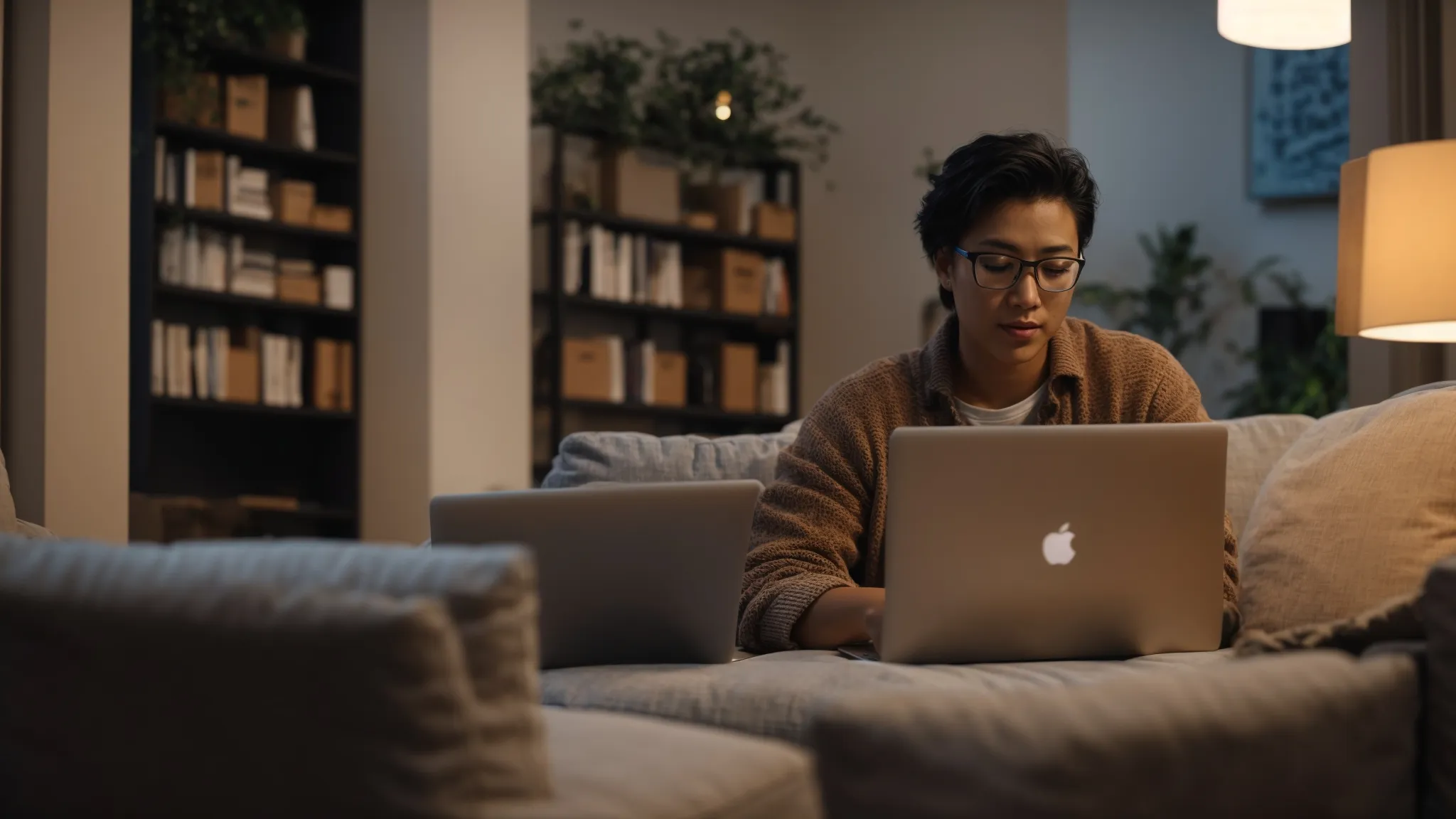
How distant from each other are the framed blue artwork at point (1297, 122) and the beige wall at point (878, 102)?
0.84 metres

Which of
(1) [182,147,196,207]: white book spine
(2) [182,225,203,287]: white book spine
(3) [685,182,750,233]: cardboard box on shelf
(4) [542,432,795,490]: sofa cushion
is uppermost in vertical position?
(3) [685,182,750,233]: cardboard box on shelf

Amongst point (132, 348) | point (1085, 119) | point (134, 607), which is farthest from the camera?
point (1085, 119)

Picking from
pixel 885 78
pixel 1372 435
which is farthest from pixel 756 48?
pixel 1372 435

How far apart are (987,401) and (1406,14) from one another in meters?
1.38

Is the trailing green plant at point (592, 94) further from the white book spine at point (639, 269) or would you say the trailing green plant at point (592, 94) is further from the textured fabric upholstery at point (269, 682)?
the textured fabric upholstery at point (269, 682)

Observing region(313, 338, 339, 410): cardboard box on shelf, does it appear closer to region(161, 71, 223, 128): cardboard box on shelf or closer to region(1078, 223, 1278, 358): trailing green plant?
region(161, 71, 223, 128): cardboard box on shelf

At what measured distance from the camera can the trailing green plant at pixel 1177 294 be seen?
6285 mm

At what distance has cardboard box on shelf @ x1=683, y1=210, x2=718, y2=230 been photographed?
6070 mm

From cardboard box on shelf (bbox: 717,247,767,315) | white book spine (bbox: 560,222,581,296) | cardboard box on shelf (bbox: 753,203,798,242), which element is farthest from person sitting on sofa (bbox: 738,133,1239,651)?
cardboard box on shelf (bbox: 753,203,798,242)

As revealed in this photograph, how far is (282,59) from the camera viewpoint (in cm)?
499

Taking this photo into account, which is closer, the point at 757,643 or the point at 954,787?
the point at 954,787

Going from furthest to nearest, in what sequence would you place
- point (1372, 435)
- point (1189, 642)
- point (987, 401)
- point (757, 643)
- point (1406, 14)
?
point (1406, 14) < point (987, 401) < point (757, 643) < point (1372, 435) < point (1189, 642)

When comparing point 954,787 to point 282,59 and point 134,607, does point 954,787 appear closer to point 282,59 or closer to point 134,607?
point 134,607

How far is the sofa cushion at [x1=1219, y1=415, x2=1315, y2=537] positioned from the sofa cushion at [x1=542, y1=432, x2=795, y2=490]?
30.0 inches
